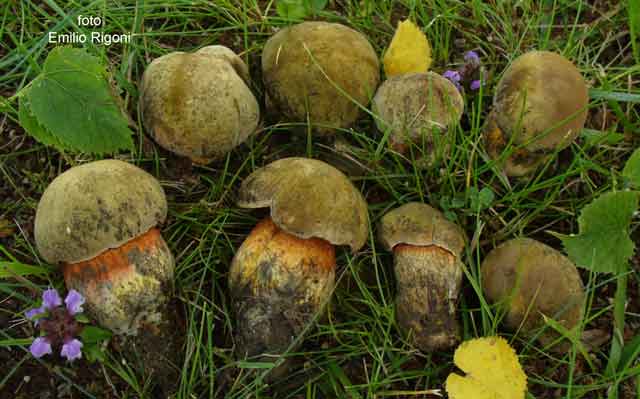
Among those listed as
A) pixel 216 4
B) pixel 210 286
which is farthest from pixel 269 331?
pixel 216 4

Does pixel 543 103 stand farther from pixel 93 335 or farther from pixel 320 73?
pixel 93 335

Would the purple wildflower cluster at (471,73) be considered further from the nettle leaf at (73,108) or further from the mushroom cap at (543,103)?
the nettle leaf at (73,108)

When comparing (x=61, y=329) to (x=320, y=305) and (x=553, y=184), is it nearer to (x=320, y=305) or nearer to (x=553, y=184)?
(x=320, y=305)

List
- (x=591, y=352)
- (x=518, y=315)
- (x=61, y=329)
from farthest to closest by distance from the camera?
(x=591, y=352) < (x=518, y=315) < (x=61, y=329)

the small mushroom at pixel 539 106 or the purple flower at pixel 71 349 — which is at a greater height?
the small mushroom at pixel 539 106

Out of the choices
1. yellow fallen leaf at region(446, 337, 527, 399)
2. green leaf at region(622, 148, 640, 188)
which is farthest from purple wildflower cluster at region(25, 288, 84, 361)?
green leaf at region(622, 148, 640, 188)

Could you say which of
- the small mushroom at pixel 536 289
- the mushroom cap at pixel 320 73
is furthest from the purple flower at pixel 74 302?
the small mushroom at pixel 536 289
